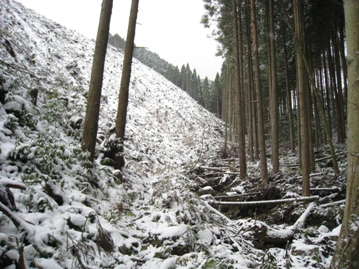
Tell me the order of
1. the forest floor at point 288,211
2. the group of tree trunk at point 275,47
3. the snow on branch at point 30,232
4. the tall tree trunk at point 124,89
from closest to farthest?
the snow on branch at point 30,232 → the forest floor at point 288,211 → the tall tree trunk at point 124,89 → the group of tree trunk at point 275,47

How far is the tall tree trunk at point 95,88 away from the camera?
5574mm

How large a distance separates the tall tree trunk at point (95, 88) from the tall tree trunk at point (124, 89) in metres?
1.36

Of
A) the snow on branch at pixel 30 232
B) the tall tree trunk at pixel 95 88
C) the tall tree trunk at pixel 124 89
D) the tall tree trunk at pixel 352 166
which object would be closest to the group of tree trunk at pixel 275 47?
the tall tree trunk at pixel 352 166

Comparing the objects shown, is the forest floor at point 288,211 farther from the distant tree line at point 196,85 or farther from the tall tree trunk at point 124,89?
the distant tree line at point 196,85

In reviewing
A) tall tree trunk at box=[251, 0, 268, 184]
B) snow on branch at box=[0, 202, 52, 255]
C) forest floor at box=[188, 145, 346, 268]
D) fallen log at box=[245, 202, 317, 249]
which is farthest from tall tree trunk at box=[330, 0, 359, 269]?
tall tree trunk at box=[251, 0, 268, 184]

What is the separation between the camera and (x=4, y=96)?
4.90 metres

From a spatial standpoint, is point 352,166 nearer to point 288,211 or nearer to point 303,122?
point 288,211

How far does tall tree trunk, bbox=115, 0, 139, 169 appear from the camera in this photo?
703 cm

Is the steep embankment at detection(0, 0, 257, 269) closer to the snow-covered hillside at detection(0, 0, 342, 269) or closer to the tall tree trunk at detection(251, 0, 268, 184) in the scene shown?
the snow-covered hillside at detection(0, 0, 342, 269)

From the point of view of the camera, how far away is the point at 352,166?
227 centimetres

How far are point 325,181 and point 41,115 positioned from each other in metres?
9.06

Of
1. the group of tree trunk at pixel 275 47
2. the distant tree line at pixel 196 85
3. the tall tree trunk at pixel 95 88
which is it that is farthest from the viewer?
the distant tree line at pixel 196 85

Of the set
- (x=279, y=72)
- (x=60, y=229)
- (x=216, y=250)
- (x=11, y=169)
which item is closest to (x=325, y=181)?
(x=216, y=250)

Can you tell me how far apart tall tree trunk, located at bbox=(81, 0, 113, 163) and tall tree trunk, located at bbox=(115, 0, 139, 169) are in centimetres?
136
